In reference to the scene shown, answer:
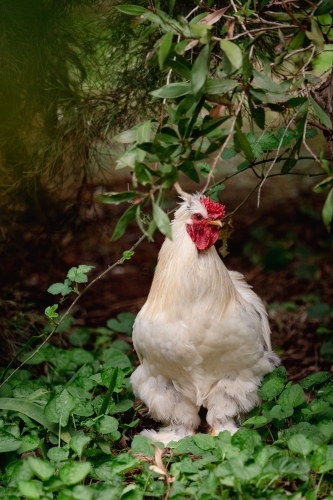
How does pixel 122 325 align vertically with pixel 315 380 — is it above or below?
below

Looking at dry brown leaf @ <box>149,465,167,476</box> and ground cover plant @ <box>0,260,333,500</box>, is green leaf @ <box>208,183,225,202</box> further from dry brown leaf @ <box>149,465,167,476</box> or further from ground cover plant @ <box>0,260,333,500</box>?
dry brown leaf @ <box>149,465,167,476</box>

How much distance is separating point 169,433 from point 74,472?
3.93ft

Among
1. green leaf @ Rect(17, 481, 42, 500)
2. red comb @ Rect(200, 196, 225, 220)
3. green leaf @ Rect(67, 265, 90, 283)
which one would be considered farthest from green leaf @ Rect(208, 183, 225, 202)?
green leaf @ Rect(17, 481, 42, 500)

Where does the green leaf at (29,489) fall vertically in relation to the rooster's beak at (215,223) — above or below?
below

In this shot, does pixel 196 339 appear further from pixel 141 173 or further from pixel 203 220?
pixel 141 173

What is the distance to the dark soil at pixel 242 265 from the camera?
18.1ft

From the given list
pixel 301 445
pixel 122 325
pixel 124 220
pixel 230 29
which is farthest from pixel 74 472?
pixel 122 325

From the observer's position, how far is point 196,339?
12.3ft

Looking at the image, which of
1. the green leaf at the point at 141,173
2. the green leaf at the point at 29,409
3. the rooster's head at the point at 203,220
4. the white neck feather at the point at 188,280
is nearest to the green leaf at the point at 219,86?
the green leaf at the point at 141,173

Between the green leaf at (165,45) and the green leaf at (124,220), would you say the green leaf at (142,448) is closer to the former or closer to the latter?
the green leaf at (124,220)

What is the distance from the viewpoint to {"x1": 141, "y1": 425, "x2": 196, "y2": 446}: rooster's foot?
4.05m

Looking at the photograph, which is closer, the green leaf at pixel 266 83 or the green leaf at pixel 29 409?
the green leaf at pixel 266 83

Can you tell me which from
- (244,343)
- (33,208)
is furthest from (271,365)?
(33,208)

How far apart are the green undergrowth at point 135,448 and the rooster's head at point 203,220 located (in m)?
0.84
